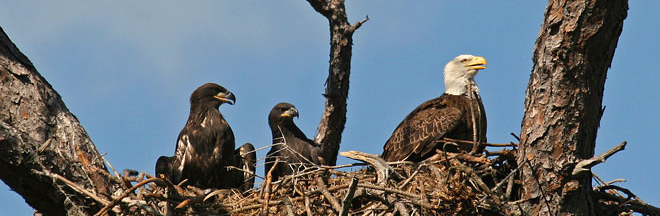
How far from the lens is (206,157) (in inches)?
306

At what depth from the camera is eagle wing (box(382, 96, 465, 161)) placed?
7.57 m


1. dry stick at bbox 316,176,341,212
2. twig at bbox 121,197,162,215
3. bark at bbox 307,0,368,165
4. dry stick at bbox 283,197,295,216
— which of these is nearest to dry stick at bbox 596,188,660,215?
dry stick at bbox 316,176,341,212

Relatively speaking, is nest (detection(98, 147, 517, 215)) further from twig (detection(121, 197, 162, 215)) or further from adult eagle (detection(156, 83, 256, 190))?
adult eagle (detection(156, 83, 256, 190))

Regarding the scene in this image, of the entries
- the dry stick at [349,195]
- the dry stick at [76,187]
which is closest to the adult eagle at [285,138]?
the dry stick at [76,187]

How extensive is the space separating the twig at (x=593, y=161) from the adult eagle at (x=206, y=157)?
11.9 ft

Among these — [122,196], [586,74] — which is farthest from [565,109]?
[122,196]

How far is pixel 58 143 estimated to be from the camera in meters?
5.69

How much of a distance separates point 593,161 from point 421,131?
298 centimetres

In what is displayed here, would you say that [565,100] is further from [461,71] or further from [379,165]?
[461,71]

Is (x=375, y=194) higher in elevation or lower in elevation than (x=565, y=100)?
lower

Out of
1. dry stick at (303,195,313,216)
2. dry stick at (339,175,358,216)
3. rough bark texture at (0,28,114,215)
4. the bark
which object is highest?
the bark

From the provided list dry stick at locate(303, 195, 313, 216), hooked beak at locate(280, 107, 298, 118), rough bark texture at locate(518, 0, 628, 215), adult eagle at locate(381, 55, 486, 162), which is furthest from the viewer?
hooked beak at locate(280, 107, 298, 118)

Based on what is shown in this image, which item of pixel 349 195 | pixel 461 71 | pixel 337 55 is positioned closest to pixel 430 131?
pixel 337 55

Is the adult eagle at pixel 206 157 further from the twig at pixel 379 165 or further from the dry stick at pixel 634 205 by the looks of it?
the dry stick at pixel 634 205
